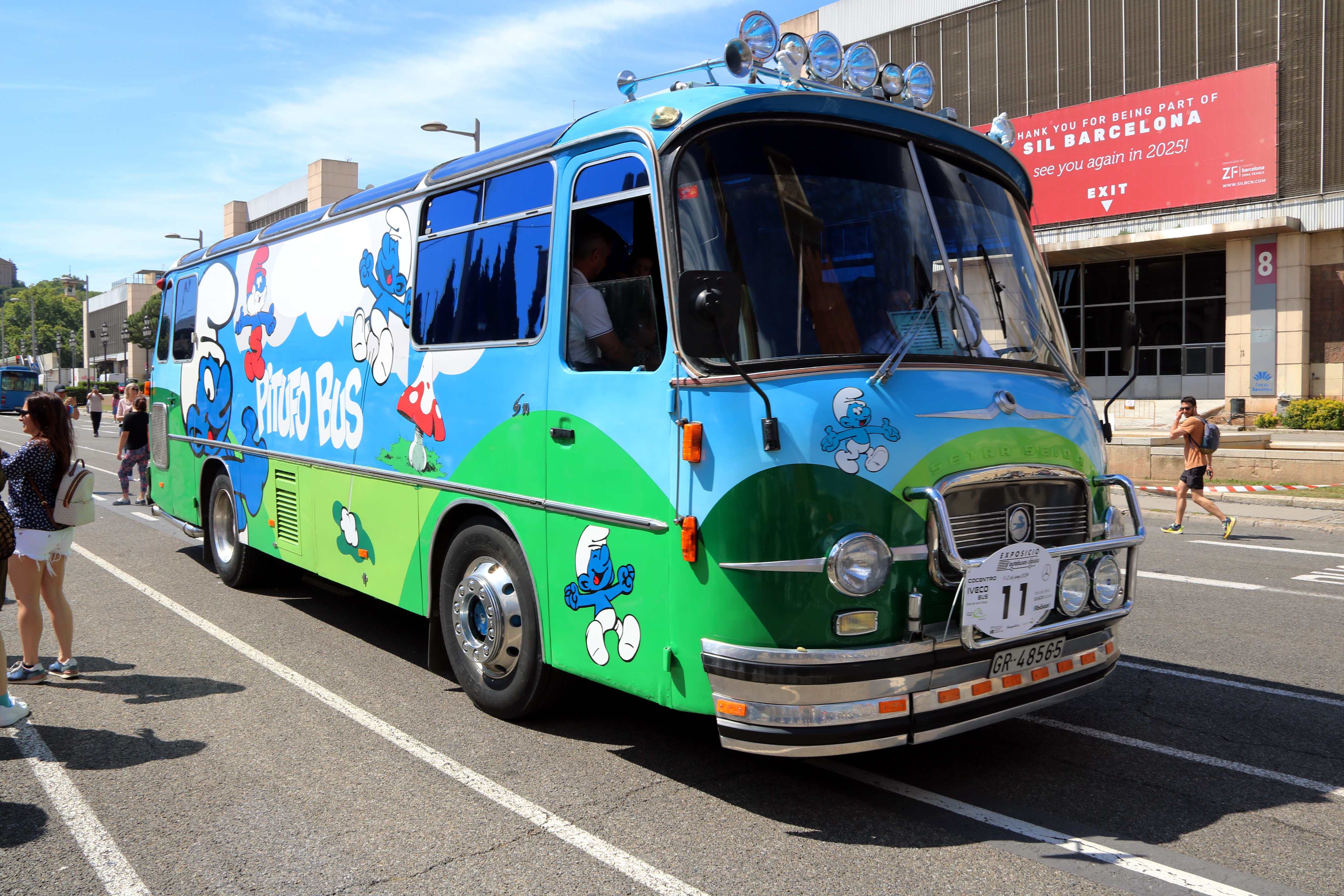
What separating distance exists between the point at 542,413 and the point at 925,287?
6.21 ft

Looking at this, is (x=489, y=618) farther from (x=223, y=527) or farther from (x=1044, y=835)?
(x=223, y=527)

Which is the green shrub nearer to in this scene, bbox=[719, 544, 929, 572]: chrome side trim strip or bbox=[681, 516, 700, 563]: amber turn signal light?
bbox=[719, 544, 929, 572]: chrome side trim strip

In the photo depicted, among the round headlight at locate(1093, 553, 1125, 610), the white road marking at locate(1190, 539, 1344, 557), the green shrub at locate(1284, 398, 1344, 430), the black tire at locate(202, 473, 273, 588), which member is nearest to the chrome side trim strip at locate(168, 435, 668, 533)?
the black tire at locate(202, 473, 273, 588)

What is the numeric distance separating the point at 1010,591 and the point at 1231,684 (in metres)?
3.00

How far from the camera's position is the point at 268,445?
8.08 m

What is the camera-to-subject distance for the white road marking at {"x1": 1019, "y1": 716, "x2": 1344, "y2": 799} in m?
4.55

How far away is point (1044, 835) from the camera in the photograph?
401 centimetres

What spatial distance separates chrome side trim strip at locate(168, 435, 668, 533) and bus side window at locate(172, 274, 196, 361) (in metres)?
2.06

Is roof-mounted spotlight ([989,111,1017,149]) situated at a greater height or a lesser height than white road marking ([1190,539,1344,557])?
greater

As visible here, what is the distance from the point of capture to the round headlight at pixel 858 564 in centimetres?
→ 388

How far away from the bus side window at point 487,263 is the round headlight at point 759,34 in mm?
1142

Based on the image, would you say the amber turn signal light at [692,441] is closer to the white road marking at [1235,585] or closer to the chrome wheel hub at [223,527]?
the chrome wheel hub at [223,527]

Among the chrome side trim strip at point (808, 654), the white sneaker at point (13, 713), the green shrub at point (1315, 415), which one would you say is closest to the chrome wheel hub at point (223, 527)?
the white sneaker at point (13, 713)

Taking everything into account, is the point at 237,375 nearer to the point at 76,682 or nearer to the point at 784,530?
the point at 76,682
